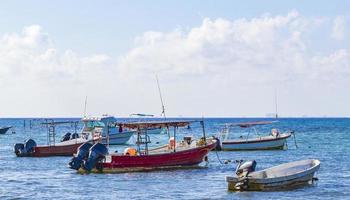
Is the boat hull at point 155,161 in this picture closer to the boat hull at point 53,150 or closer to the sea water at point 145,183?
the sea water at point 145,183

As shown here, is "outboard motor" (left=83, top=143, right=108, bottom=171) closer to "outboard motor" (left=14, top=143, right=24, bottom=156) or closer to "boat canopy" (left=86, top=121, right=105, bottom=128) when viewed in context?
"outboard motor" (left=14, top=143, right=24, bottom=156)

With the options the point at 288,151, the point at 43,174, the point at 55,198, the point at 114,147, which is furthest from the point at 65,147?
the point at 55,198

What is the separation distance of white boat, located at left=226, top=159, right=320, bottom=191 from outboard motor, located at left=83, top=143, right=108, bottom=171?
13025 millimetres

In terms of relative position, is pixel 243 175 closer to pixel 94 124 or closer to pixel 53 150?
pixel 53 150

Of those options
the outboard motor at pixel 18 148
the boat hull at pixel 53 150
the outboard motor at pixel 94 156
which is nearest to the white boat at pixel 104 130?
the boat hull at pixel 53 150

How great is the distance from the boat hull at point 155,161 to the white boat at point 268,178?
1055cm

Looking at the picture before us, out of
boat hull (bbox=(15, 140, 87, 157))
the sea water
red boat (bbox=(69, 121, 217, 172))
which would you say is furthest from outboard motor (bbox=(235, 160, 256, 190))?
boat hull (bbox=(15, 140, 87, 157))

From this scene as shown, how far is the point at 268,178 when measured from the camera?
38438mm

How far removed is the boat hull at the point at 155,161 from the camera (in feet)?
163

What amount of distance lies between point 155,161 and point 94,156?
458cm

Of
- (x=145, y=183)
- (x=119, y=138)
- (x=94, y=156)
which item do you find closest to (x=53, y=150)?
(x=119, y=138)

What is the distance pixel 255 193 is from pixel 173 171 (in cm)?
1330

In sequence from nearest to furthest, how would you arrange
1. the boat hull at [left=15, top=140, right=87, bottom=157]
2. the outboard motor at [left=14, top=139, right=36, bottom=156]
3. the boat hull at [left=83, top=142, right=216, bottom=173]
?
the boat hull at [left=83, top=142, right=216, bottom=173], the boat hull at [left=15, top=140, right=87, bottom=157], the outboard motor at [left=14, top=139, right=36, bottom=156]

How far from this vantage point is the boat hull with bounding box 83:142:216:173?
4956 cm
